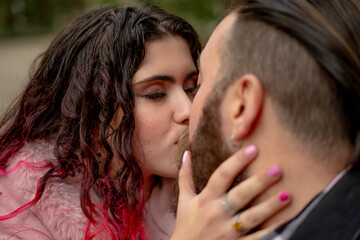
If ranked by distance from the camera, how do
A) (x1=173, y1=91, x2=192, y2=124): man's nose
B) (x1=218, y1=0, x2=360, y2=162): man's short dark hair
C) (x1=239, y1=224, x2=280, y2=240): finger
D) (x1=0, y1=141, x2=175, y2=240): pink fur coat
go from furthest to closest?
(x1=173, y1=91, x2=192, y2=124): man's nose → (x1=0, y1=141, x2=175, y2=240): pink fur coat → (x1=239, y1=224, x2=280, y2=240): finger → (x1=218, y1=0, x2=360, y2=162): man's short dark hair

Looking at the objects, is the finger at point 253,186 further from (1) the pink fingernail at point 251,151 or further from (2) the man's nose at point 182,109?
(2) the man's nose at point 182,109

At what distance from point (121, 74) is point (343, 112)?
1357 mm

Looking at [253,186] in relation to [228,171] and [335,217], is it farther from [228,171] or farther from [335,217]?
[335,217]

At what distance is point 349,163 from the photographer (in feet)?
5.54

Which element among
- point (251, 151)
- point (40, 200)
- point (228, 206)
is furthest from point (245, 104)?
point (40, 200)

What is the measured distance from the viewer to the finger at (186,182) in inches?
79.8

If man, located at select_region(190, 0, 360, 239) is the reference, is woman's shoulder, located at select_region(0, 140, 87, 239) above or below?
below

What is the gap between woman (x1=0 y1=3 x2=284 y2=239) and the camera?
2496 millimetres

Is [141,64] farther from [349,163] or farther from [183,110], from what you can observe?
[349,163]

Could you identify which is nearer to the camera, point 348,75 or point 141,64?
point 348,75

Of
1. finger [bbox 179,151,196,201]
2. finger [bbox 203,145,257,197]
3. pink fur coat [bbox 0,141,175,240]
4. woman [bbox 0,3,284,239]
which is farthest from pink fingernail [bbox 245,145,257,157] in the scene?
pink fur coat [bbox 0,141,175,240]

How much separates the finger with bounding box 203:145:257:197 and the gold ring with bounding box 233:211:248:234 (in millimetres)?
108

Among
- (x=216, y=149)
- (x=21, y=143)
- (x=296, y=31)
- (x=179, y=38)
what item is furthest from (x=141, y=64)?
(x=296, y=31)

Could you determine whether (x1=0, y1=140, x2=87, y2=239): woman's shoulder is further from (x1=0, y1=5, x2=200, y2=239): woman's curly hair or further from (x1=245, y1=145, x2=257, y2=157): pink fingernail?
(x1=245, y1=145, x2=257, y2=157): pink fingernail
